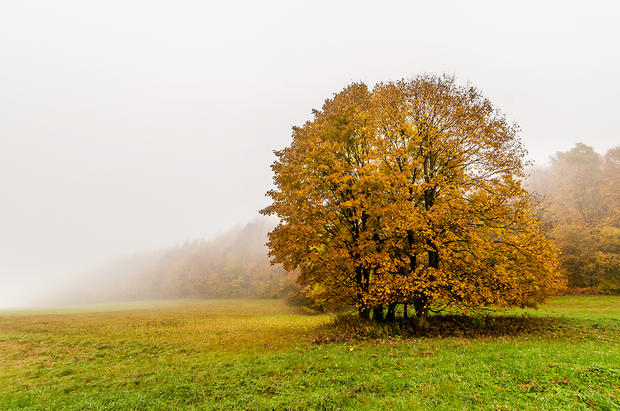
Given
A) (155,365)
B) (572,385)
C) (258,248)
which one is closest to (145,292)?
(258,248)

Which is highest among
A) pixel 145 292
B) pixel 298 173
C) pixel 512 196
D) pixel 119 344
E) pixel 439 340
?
pixel 298 173

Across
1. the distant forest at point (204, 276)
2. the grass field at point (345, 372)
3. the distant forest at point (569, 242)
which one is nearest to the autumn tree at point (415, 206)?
the grass field at point (345, 372)

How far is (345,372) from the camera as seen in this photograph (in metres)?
11.5

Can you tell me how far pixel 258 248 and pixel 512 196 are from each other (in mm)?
120960

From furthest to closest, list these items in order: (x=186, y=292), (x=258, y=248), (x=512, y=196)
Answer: (x=258, y=248) → (x=186, y=292) → (x=512, y=196)

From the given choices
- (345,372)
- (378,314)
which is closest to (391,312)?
(378,314)

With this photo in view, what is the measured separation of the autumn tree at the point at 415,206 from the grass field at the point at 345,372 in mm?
2929

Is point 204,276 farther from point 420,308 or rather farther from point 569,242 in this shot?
point 569,242

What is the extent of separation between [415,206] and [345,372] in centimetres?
1115

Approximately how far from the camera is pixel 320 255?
1847cm

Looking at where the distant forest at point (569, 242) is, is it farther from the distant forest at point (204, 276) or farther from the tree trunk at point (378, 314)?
the tree trunk at point (378, 314)

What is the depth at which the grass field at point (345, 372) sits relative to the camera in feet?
27.9

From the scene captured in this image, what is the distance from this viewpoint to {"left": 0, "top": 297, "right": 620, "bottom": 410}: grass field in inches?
335

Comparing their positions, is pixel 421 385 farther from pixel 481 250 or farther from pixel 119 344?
pixel 119 344
